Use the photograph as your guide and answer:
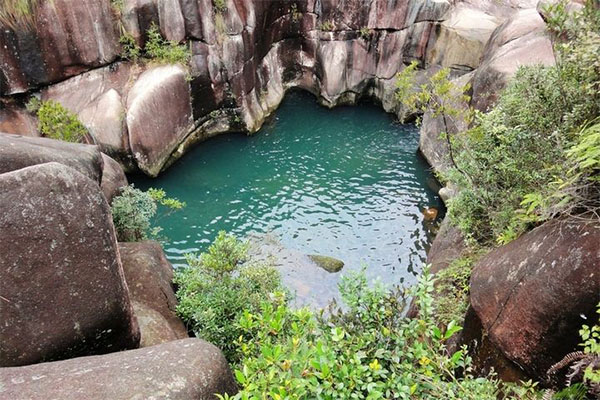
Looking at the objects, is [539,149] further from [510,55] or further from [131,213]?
[131,213]

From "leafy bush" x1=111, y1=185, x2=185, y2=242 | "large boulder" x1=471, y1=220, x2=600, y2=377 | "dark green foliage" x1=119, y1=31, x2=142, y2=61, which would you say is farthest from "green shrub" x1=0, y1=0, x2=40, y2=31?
"large boulder" x1=471, y1=220, x2=600, y2=377

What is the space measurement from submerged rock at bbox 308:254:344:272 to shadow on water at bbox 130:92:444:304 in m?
0.30

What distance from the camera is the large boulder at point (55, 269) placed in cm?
658

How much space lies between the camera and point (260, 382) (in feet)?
12.2

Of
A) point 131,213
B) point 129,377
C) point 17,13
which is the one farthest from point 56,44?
point 129,377

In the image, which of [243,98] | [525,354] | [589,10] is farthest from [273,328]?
[243,98]

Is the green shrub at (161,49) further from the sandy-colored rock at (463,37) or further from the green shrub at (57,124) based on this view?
the sandy-colored rock at (463,37)

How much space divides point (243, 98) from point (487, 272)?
18.7 m

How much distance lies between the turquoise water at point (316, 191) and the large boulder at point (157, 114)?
110 centimetres

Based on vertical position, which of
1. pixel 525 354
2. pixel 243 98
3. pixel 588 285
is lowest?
pixel 243 98

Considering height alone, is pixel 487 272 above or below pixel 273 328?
below

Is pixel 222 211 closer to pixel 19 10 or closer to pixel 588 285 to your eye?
pixel 19 10

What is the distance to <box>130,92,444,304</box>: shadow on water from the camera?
16.5 m

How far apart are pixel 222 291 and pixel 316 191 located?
1061 centimetres
